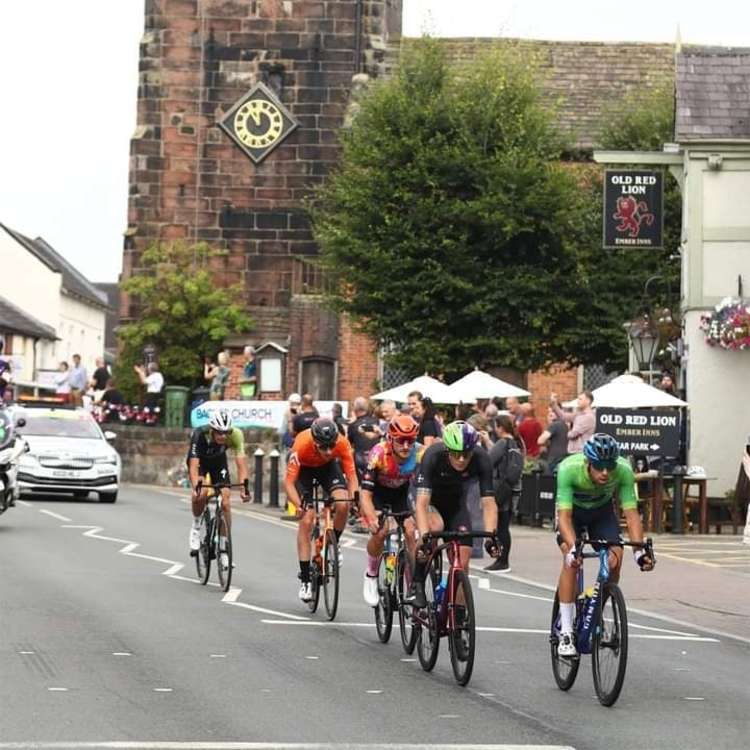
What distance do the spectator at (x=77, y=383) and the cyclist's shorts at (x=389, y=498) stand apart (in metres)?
32.8

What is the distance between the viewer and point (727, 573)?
23250mm

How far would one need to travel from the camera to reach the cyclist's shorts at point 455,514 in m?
14.2

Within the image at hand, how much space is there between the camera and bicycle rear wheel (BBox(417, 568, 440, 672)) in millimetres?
13539

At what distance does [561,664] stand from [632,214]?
78.6 ft

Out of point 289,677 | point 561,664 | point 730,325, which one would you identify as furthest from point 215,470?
point 730,325

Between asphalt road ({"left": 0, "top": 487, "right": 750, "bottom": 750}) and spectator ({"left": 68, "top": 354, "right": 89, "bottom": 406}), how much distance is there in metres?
26.9

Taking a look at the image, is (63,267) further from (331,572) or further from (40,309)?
(331,572)

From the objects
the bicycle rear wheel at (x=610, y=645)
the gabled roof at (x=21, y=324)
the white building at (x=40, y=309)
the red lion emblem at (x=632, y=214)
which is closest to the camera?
the bicycle rear wheel at (x=610, y=645)

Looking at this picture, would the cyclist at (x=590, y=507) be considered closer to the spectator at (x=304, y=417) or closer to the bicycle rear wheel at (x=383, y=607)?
the bicycle rear wheel at (x=383, y=607)

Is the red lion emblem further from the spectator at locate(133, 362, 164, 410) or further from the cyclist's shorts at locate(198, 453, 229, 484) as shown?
the cyclist's shorts at locate(198, 453, 229, 484)

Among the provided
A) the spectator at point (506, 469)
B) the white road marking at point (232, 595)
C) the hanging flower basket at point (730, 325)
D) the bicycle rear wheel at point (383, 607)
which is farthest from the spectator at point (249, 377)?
the bicycle rear wheel at point (383, 607)

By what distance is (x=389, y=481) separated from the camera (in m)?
15.7

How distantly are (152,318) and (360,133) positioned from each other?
9.22 m

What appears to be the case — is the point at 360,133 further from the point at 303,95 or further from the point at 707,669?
the point at 707,669
